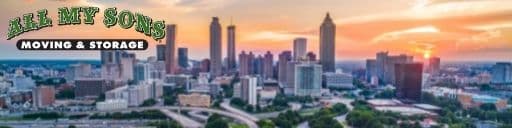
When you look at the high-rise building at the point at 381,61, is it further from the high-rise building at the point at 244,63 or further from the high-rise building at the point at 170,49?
the high-rise building at the point at 170,49

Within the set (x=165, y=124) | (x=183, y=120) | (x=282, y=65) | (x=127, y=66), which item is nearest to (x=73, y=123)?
(x=127, y=66)

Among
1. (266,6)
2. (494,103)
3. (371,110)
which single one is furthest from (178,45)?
(494,103)

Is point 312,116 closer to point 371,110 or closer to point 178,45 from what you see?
point 371,110

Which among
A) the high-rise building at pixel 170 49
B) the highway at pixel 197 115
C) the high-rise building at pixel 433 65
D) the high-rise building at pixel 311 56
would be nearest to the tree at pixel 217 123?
the highway at pixel 197 115

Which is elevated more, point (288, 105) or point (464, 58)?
point (464, 58)

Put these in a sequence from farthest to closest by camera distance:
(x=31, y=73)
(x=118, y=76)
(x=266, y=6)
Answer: (x=118, y=76), (x=31, y=73), (x=266, y=6)

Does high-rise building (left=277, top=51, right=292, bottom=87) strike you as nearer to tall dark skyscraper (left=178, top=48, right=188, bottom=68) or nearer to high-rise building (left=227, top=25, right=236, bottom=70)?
high-rise building (left=227, top=25, right=236, bottom=70)

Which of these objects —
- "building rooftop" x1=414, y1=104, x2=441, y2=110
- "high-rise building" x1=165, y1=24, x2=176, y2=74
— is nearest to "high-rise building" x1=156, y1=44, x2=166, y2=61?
"high-rise building" x1=165, y1=24, x2=176, y2=74
